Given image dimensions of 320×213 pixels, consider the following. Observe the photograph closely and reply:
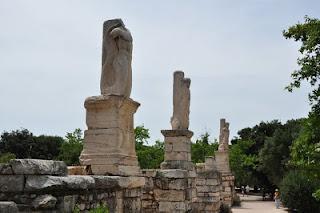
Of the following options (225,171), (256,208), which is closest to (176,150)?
(225,171)

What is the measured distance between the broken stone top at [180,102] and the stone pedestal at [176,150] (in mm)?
211

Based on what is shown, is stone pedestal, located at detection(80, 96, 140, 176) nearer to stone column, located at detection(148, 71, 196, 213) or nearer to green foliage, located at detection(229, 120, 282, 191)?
stone column, located at detection(148, 71, 196, 213)

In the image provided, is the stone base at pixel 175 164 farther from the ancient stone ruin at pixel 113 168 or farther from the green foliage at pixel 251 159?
the green foliage at pixel 251 159

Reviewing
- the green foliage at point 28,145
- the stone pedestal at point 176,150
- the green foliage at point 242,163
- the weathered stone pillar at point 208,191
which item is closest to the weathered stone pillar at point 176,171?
the stone pedestal at point 176,150

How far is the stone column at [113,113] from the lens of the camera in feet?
24.3

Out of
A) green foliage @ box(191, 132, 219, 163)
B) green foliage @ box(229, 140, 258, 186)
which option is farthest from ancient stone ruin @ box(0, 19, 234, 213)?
green foliage @ box(229, 140, 258, 186)

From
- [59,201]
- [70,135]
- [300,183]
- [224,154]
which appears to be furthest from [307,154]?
[70,135]

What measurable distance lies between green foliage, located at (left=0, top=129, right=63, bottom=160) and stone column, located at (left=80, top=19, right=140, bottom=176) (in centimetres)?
4067

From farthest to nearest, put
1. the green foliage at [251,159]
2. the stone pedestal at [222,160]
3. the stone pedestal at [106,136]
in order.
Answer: the green foliage at [251,159] < the stone pedestal at [222,160] < the stone pedestal at [106,136]

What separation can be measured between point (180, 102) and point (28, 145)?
124ft

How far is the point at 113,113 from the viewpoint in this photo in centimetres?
741

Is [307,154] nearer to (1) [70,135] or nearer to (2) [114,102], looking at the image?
(2) [114,102]

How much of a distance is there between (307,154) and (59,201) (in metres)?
6.46

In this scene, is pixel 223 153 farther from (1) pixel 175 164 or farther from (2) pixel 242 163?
(2) pixel 242 163
